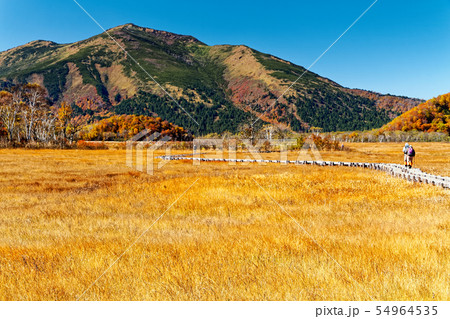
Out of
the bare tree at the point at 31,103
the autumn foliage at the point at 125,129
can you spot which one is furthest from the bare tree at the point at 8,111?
the autumn foliage at the point at 125,129

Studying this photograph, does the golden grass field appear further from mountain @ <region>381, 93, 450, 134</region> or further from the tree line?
mountain @ <region>381, 93, 450, 134</region>

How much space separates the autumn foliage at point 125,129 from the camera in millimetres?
97519

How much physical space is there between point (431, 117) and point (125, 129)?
11378 centimetres

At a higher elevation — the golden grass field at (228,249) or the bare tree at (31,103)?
the bare tree at (31,103)

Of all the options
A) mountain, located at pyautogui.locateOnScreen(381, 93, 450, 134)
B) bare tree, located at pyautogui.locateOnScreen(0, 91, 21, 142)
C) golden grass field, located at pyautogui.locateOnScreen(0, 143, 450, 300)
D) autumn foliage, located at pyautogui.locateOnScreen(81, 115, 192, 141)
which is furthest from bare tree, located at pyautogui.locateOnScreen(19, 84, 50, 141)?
mountain, located at pyautogui.locateOnScreen(381, 93, 450, 134)

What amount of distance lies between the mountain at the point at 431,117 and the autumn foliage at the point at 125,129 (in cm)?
9091

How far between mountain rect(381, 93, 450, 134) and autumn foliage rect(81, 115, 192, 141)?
90.9m

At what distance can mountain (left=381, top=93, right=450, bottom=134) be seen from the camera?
353 feet

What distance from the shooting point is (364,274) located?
4.66 m

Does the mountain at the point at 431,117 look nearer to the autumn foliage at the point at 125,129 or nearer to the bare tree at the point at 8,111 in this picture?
the autumn foliage at the point at 125,129

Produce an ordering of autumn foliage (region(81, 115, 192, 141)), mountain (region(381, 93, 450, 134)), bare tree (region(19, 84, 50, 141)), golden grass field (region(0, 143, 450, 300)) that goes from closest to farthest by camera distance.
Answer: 1. golden grass field (region(0, 143, 450, 300))
2. bare tree (region(19, 84, 50, 141))
3. autumn foliage (region(81, 115, 192, 141))
4. mountain (region(381, 93, 450, 134))

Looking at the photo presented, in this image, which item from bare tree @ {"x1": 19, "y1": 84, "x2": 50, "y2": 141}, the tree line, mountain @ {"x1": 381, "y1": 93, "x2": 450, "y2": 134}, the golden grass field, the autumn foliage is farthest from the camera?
mountain @ {"x1": 381, "y1": 93, "x2": 450, "y2": 134}

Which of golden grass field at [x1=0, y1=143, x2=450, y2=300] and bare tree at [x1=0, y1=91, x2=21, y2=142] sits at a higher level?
bare tree at [x1=0, y1=91, x2=21, y2=142]
